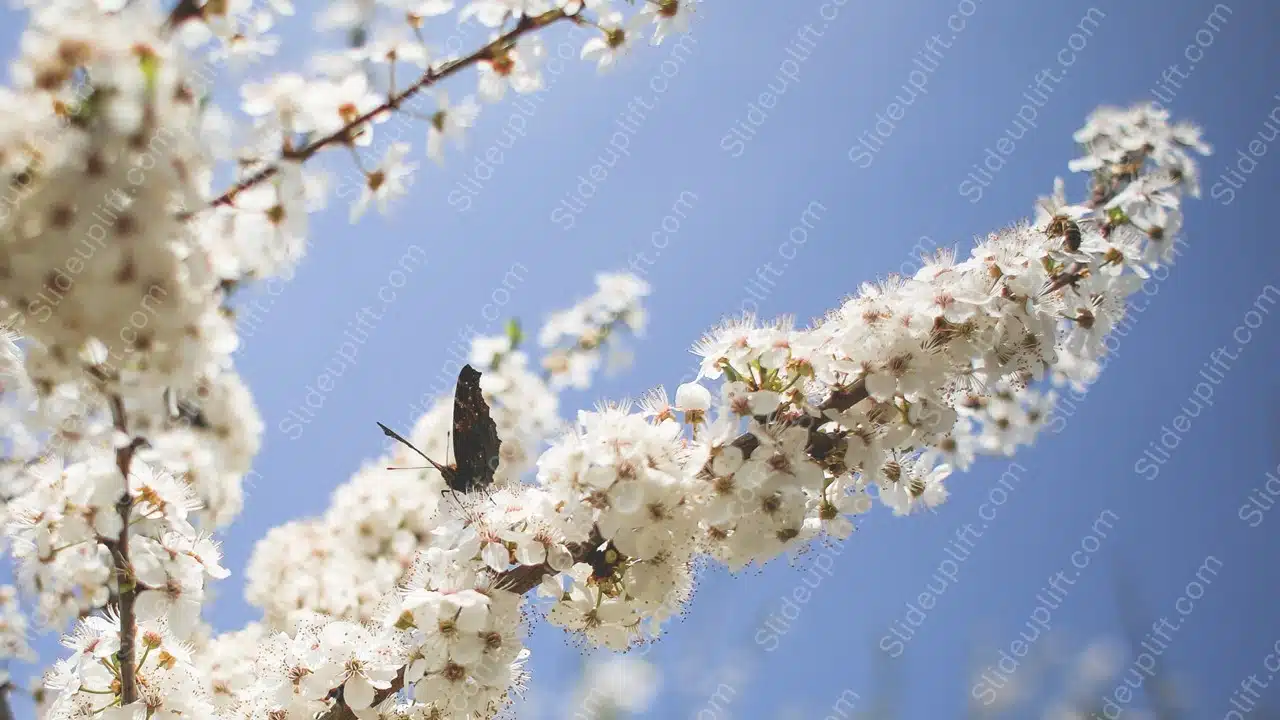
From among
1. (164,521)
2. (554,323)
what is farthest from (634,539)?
(554,323)

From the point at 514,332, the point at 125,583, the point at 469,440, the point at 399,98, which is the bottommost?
the point at 125,583

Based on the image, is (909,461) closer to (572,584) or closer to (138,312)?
(572,584)

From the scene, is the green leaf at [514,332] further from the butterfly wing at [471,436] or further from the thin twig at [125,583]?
the thin twig at [125,583]

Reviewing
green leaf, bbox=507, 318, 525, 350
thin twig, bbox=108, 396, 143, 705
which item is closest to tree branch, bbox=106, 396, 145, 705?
thin twig, bbox=108, 396, 143, 705

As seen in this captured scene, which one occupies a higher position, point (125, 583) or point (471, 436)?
point (471, 436)

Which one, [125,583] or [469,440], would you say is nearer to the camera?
[125,583]

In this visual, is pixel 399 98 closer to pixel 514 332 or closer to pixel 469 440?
pixel 469 440

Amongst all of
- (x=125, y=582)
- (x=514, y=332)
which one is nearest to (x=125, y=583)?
(x=125, y=582)

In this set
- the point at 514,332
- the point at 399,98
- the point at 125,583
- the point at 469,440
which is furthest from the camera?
the point at 514,332
